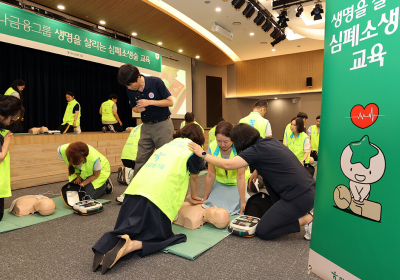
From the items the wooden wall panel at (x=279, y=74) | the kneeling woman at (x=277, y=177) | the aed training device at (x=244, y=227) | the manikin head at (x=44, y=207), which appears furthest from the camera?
the wooden wall panel at (x=279, y=74)

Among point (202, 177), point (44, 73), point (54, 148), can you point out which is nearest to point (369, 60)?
point (202, 177)

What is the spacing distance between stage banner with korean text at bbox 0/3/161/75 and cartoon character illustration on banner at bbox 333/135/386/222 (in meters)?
5.19

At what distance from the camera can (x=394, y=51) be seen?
0.95 meters

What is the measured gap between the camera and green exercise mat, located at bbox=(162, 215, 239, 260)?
1859mm

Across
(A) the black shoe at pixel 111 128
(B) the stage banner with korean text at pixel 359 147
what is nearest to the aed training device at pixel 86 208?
(B) the stage banner with korean text at pixel 359 147

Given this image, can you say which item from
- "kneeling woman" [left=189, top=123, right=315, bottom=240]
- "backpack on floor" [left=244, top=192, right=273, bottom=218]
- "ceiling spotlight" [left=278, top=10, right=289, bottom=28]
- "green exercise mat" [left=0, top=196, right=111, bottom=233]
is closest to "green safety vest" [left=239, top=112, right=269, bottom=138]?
"backpack on floor" [left=244, top=192, right=273, bottom=218]

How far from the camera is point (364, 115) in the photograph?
1055 mm

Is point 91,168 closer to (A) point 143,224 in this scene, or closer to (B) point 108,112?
(A) point 143,224

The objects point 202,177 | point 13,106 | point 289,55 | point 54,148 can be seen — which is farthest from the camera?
point 289,55

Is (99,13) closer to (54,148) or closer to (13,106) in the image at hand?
(54,148)

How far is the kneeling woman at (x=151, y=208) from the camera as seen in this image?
1.67 metres

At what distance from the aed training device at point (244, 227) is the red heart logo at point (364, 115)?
4.36ft

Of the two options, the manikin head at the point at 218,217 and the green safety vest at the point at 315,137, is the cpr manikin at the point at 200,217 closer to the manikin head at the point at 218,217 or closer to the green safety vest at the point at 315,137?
the manikin head at the point at 218,217

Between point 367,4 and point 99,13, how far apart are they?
607 centimetres
